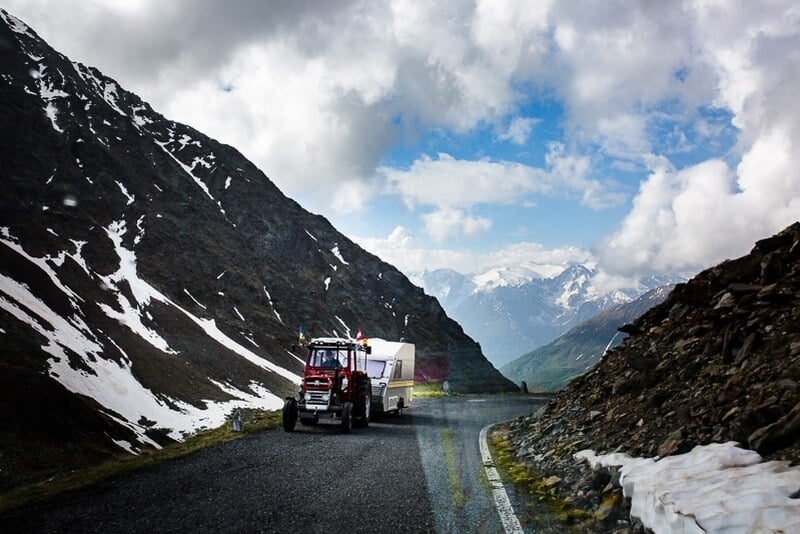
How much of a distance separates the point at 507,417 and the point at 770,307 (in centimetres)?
1693

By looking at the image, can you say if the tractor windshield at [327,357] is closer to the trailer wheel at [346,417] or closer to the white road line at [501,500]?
the trailer wheel at [346,417]

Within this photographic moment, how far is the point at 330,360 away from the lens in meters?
21.2

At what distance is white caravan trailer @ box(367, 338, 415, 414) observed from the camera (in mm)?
24766

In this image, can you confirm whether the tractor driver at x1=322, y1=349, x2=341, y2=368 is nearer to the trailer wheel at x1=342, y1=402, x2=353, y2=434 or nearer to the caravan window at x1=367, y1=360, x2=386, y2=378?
the trailer wheel at x1=342, y1=402, x2=353, y2=434

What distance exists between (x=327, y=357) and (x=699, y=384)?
573 inches

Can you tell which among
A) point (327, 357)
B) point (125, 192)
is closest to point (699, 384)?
point (327, 357)

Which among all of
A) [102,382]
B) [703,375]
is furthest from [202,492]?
[102,382]

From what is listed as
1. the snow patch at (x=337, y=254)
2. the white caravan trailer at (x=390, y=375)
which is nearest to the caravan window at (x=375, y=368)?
the white caravan trailer at (x=390, y=375)

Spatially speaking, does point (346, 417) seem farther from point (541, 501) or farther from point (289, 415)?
point (541, 501)

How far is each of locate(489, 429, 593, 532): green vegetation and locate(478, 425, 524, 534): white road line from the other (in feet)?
0.58

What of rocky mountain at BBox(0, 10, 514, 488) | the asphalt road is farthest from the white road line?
rocky mountain at BBox(0, 10, 514, 488)

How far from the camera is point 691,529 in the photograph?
4.88 m

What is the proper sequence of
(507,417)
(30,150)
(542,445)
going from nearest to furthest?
(542,445), (507,417), (30,150)

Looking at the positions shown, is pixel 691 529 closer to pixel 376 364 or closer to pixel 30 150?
Result: pixel 376 364
